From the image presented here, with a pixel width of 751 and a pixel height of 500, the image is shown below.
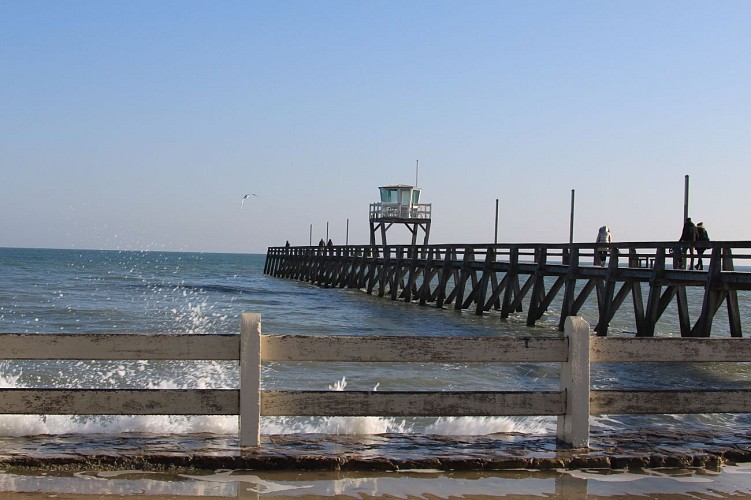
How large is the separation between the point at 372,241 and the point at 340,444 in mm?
46861

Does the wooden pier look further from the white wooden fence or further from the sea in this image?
the white wooden fence

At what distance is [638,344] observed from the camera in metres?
5.86

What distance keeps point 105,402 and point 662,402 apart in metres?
3.69

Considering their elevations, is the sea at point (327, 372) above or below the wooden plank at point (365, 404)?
below

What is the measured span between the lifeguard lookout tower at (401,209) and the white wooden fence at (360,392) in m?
46.0

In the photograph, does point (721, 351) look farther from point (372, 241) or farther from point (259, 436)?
point (372, 241)

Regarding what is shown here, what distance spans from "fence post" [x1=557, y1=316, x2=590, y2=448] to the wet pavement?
12cm

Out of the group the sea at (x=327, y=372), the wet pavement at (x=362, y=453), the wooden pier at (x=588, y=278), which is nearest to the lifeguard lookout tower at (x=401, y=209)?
the wooden pier at (x=588, y=278)

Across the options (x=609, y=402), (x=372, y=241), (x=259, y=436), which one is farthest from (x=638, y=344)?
(x=372, y=241)

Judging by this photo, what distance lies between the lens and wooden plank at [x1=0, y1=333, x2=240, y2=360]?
5430mm

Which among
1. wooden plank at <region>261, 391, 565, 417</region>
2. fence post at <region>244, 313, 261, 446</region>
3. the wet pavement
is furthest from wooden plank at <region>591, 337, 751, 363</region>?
fence post at <region>244, 313, 261, 446</region>

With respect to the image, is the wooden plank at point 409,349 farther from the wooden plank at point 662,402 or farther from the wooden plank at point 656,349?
the wooden plank at point 662,402

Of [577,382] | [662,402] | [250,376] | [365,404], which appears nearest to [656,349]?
[662,402]

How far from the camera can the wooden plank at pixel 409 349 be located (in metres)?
5.58
